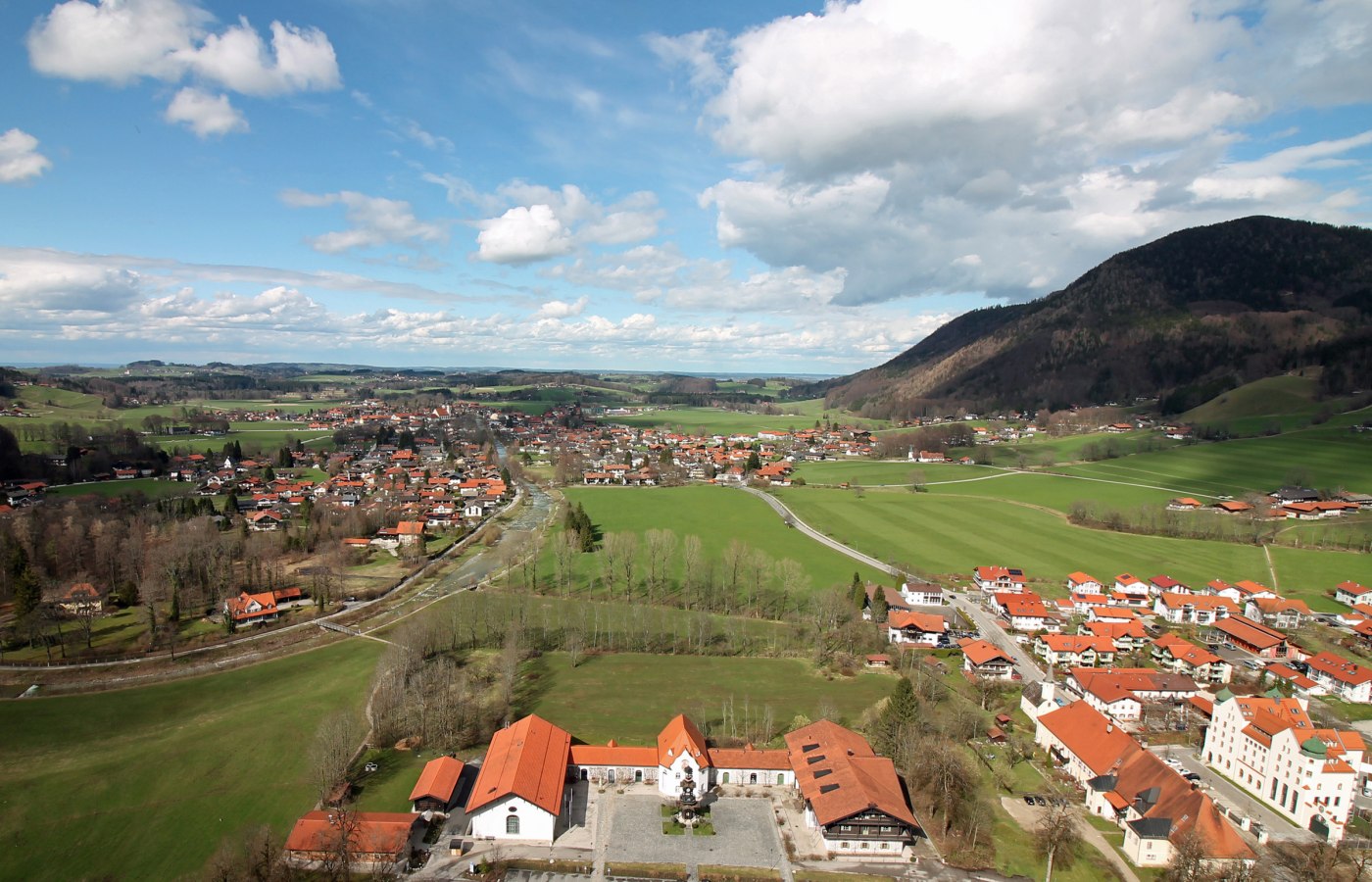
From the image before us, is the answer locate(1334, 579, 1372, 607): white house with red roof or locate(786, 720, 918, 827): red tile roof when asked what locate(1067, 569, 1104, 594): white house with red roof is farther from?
locate(786, 720, 918, 827): red tile roof

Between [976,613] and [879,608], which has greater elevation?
[879,608]

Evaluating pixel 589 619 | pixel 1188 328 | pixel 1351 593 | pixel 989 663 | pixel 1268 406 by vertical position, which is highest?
pixel 1188 328

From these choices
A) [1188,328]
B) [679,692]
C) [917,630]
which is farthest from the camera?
[1188,328]

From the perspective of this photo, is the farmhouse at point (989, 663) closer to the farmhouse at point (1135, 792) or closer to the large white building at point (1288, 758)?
the farmhouse at point (1135, 792)

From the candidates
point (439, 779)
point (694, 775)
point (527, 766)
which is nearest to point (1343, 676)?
point (694, 775)

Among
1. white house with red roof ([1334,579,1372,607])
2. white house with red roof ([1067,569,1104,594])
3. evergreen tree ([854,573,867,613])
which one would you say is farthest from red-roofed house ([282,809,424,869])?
white house with red roof ([1334,579,1372,607])

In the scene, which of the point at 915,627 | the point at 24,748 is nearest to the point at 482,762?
the point at 24,748

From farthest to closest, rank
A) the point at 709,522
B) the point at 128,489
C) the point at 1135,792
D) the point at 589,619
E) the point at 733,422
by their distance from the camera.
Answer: the point at 733,422 < the point at 128,489 < the point at 709,522 < the point at 589,619 < the point at 1135,792

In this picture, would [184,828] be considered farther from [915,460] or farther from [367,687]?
[915,460]

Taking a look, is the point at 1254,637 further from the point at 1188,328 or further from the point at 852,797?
the point at 1188,328
